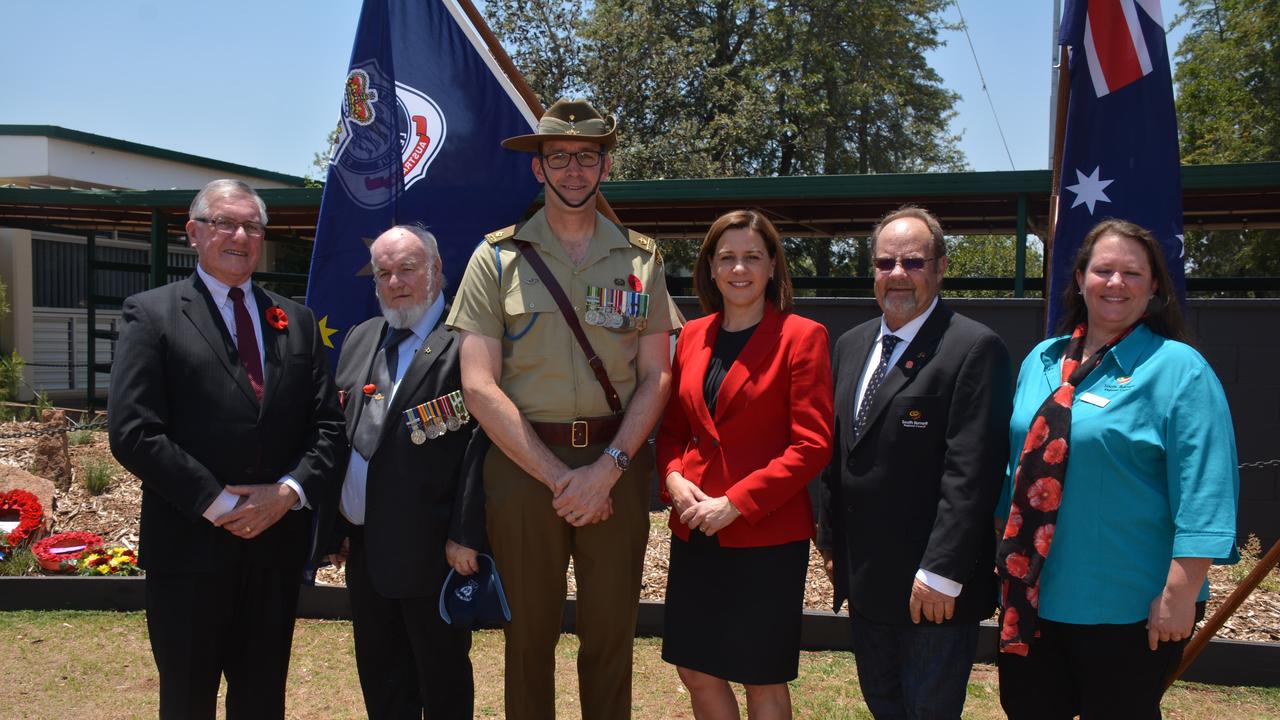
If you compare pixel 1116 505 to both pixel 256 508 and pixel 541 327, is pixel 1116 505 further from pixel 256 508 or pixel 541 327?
pixel 256 508

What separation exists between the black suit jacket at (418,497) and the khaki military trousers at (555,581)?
0.37ft

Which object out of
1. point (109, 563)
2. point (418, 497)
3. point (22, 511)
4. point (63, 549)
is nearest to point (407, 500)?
point (418, 497)

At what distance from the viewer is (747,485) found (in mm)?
2799

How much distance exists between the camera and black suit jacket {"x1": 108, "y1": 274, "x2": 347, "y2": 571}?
9.13 ft

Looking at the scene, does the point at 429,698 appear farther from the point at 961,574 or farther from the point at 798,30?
the point at 798,30

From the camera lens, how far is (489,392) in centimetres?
295

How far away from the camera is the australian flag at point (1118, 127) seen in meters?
3.94

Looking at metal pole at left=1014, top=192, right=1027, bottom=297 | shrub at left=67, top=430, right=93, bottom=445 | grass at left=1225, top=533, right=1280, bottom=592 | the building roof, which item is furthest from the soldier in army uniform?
the building roof

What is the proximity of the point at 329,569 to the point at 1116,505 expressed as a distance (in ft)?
16.2

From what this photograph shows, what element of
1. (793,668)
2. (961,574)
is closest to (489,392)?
(793,668)

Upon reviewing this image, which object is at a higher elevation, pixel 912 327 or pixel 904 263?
pixel 904 263

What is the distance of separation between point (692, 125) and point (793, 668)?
16771 millimetres

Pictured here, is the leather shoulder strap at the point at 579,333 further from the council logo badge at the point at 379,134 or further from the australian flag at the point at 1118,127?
the council logo badge at the point at 379,134

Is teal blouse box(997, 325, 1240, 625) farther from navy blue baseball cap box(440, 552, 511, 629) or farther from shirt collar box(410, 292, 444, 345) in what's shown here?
shirt collar box(410, 292, 444, 345)
